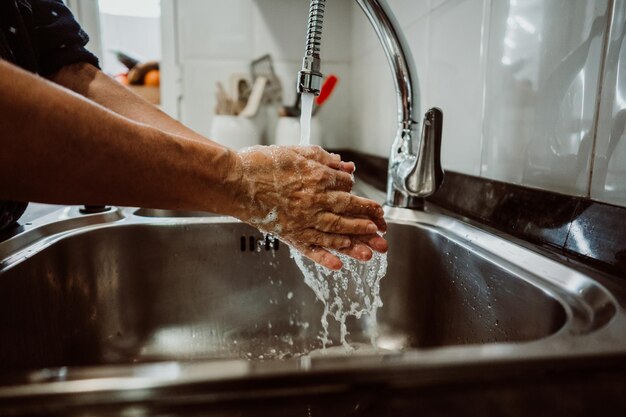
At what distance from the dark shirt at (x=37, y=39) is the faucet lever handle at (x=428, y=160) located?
489 mm

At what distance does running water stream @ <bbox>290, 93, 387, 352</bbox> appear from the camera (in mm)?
611

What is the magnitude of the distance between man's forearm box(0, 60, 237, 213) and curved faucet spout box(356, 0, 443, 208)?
0.99ft

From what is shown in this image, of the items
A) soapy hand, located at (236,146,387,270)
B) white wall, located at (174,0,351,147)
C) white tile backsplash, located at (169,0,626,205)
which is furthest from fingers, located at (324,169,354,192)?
white wall, located at (174,0,351,147)

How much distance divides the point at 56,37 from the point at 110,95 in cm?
10

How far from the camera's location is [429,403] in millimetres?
202

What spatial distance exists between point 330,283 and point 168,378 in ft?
1.51

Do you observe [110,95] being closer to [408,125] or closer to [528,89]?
[408,125]

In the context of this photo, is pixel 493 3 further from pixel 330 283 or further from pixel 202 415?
pixel 202 415

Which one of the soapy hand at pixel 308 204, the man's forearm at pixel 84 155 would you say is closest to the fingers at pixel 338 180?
the soapy hand at pixel 308 204

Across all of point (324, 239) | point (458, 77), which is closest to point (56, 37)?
point (324, 239)

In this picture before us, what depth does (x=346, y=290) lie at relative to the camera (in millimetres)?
645

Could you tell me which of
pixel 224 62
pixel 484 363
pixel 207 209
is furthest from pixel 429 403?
pixel 224 62

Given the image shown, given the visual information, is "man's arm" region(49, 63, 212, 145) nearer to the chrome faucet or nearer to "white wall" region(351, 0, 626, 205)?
the chrome faucet

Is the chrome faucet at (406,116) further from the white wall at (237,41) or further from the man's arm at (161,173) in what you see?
the white wall at (237,41)
